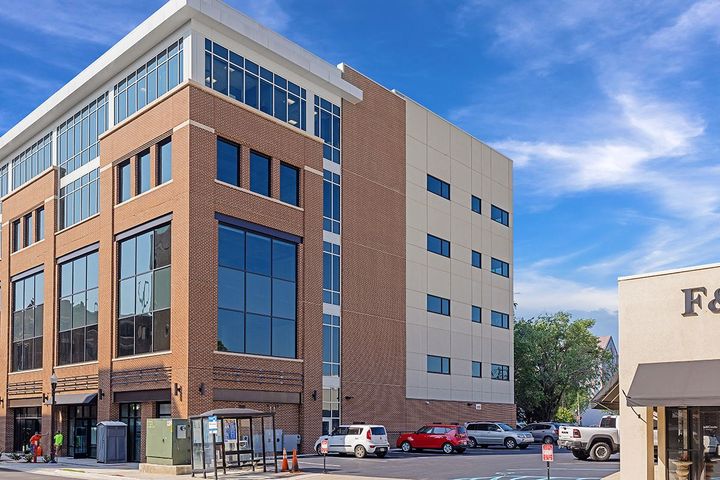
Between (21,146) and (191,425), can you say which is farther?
(21,146)

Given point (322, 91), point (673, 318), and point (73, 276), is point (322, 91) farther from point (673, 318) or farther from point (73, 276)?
point (673, 318)

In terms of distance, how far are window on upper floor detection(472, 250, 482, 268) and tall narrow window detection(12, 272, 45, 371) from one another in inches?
1174

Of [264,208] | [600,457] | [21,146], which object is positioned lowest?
[600,457]

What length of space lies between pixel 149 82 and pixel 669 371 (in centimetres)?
3197

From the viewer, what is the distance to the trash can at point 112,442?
4109 cm

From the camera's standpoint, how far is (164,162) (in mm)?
42469

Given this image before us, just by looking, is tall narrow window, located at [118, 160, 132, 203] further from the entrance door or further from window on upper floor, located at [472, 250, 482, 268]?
window on upper floor, located at [472, 250, 482, 268]

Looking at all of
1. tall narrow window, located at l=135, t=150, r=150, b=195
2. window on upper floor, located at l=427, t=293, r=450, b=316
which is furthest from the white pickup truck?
tall narrow window, located at l=135, t=150, r=150, b=195

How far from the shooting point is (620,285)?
22.1 m

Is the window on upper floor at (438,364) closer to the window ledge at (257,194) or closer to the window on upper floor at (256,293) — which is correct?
the window on upper floor at (256,293)

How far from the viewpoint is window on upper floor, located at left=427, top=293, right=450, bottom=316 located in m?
58.1

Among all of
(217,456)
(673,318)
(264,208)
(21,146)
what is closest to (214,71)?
(264,208)

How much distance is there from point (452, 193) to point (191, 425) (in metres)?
→ 32.7

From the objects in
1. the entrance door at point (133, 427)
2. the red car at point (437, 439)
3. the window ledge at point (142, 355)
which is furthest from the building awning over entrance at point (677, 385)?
the red car at point (437, 439)
